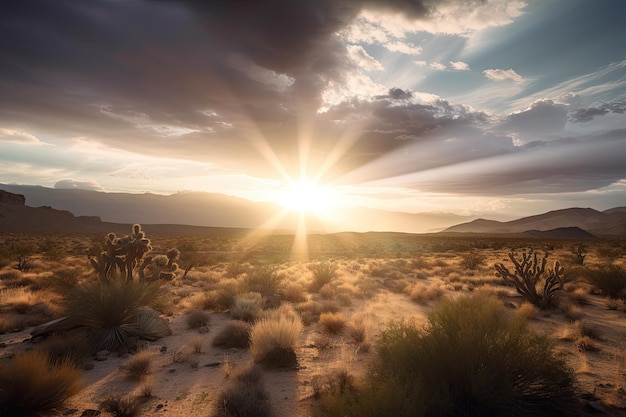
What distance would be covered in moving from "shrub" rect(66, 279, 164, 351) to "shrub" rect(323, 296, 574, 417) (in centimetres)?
612

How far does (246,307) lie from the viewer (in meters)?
11.7

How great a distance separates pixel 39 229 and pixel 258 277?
113929 millimetres

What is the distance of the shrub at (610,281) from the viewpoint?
565 inches

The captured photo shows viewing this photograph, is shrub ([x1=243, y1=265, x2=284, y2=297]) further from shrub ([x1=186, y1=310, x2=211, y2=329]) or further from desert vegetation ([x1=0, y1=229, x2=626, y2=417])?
shrub ([x1=186, y1=310, x2=211, y2=329])

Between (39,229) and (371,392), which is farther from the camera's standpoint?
(39,229)

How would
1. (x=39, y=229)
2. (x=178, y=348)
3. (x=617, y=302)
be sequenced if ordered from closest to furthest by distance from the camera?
(x=178, y=348)
(x=617, y=302)
(x=39, y=229)

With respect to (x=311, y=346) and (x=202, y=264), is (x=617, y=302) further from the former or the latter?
(x=202, y=264)

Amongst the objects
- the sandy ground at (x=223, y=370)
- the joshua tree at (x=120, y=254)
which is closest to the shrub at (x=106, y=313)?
the sandy ground at (x=223, y=370)

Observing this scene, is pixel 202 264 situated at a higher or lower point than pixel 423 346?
lower

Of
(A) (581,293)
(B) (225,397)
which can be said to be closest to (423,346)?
(B) (225,397)

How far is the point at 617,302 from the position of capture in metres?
12.9

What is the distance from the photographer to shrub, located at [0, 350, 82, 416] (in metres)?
4.94

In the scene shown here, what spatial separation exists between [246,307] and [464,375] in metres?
8.24

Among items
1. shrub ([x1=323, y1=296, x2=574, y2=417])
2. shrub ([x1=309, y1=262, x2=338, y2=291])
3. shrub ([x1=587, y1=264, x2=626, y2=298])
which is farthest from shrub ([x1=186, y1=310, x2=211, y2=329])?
shrub ([x1=587, y1=264, x2=626, y2=298])
